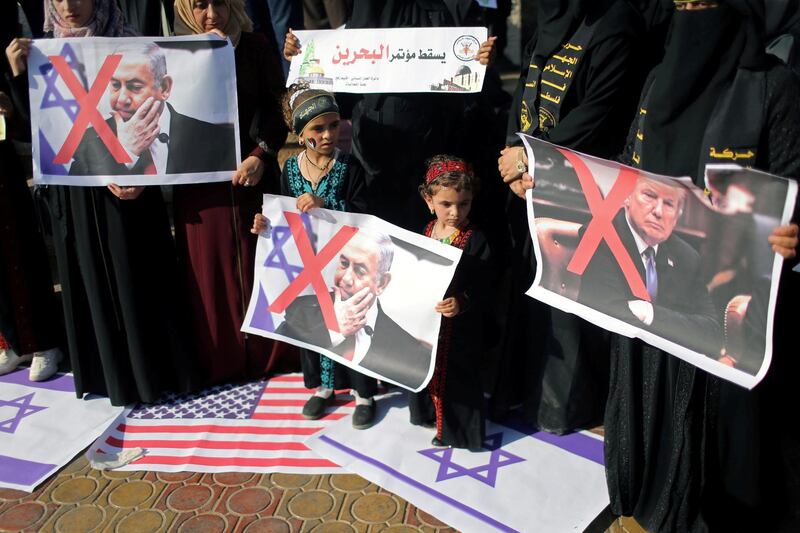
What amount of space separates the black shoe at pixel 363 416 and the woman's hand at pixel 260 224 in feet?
3.54

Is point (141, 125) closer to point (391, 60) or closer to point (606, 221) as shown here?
point (391, 60)

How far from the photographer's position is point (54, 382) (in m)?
3.78

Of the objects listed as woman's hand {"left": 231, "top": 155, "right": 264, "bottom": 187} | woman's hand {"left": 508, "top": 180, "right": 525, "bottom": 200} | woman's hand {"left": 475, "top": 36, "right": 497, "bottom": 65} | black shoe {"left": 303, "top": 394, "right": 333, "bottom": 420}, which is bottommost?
black shoe {"left": 303, "top": 394, "right": 333, "bottom": 420}

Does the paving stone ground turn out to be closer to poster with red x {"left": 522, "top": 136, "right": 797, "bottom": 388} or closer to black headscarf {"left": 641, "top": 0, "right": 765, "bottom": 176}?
poster with red x {"left": 522, "top": 136, "right": 797, "bottom": 388}

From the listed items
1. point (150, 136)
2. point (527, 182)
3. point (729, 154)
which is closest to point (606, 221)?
point (527, 182)

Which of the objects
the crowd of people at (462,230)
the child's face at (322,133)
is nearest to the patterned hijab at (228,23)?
the crowd of people at (462,230)

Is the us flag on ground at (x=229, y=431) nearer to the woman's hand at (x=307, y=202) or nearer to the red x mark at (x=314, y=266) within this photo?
the red x mark at (x=314, y=266)

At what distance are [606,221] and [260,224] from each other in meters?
1.66

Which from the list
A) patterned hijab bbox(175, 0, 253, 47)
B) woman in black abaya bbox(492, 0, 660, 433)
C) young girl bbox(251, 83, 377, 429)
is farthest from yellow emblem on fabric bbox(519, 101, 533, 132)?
patterned hijab bbox(175, 0, 253, 47)

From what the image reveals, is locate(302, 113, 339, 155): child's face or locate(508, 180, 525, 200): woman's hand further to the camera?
locate(302, 113, 339, 155): child's face

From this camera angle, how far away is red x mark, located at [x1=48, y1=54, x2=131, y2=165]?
9.77ft

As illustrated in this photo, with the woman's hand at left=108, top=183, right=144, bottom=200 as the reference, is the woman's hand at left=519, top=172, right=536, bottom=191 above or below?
above

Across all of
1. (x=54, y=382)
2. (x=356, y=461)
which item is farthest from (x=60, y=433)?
(x=356, y=461)

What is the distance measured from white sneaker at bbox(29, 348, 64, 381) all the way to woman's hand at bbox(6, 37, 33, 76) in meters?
1.76
